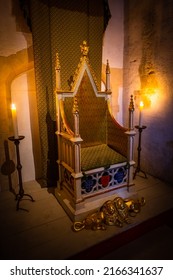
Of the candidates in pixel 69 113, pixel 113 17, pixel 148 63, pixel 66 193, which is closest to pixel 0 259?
pixel 66 193

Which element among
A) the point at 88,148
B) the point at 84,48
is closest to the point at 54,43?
the point at 84,48

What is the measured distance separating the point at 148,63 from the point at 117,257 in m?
3.18

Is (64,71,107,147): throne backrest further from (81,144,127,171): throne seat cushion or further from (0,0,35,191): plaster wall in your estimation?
(0,0,35,191): plaster wall

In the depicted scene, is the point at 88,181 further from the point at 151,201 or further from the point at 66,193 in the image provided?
the point at 151,201

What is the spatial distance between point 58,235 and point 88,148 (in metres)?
1.29

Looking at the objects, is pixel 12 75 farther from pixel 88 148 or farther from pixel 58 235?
pixel 58 235

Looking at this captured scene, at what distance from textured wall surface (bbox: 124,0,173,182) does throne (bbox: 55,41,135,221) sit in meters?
0.95

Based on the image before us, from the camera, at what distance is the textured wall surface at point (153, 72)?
322cm

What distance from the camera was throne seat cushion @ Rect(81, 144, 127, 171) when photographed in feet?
8.30

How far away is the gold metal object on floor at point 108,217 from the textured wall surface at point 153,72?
1.35 meters

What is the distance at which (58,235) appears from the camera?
2.28m

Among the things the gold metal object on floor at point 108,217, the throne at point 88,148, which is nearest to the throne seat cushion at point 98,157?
the throne at point 88,148

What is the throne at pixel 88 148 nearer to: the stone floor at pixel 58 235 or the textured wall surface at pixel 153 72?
the stone floor at pixel 58 235

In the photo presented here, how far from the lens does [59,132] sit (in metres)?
2.93
